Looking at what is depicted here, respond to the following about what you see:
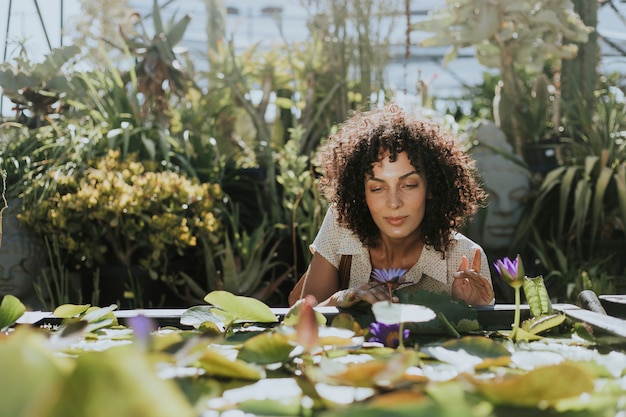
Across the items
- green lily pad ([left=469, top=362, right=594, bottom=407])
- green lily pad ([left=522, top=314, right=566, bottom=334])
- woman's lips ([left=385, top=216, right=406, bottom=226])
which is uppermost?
green lily pad ([left=469, top=362, right=594, bottom=407])

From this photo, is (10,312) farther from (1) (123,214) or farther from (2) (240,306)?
(1) (123,214)

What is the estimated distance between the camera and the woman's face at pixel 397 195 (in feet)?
4.77

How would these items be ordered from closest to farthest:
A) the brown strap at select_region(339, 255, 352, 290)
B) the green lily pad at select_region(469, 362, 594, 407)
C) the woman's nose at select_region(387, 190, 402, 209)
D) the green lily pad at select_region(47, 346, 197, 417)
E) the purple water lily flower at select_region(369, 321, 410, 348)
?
1. the green lily pad at select_region(47, 346, 197, 417)
2. the green lily pad at select_region(469, 362, 594, 407)
3. the purple water lily flower at select_region(369, 321, 410, 348)
4. the woman's nose at select_region(387, 190, 402, 209)
5. the brown strap at select_region(339, 255, 352, 290)

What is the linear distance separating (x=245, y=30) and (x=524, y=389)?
960cm

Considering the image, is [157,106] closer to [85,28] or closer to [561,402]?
[85,28]

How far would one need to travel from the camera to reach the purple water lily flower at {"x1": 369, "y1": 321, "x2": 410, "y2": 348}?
70 centimetres

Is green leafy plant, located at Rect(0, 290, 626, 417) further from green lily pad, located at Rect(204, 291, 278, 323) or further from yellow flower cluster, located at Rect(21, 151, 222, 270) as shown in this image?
yellow flower cluster, located at Rect(21, 151, 222, 270)

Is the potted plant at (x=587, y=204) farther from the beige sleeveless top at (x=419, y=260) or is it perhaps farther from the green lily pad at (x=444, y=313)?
the green lily pad at (x=444, y=313)

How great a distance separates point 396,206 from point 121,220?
1.68 meters

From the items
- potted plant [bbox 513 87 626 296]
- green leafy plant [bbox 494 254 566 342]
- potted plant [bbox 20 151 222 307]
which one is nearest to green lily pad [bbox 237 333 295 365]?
green leafy plant [bbox 494 254 566 342]

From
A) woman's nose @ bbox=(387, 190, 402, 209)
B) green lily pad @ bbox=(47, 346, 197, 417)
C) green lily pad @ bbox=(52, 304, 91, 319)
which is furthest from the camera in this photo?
woman's nose @ bbox=(387, 190, 402, 209)

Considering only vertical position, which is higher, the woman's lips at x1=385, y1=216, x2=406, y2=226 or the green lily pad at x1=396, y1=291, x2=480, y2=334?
the green lily pad at x1=396, y1=291, x2=480, y2=334

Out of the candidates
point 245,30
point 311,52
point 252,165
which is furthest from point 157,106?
point 245,30

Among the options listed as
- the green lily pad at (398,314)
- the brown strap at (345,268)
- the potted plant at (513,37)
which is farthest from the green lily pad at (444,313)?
the potted plant at (513,37)
